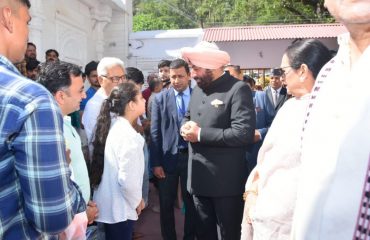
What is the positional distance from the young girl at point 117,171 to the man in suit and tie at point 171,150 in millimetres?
835

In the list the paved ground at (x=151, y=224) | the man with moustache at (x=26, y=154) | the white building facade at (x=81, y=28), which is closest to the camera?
the man with moustache at (x=26, y=154)

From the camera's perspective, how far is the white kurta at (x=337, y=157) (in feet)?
3.33

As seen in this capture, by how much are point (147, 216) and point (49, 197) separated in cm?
416

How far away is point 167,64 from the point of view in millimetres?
5988

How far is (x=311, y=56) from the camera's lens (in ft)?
6.89

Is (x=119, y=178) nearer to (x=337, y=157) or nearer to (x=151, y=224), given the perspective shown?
(x=337, y=157)

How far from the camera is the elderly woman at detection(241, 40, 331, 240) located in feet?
6.38

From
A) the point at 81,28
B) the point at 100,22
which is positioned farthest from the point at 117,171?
the point at 100,22

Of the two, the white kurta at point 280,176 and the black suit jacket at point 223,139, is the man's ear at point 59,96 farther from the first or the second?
the white kurta at point 280,176

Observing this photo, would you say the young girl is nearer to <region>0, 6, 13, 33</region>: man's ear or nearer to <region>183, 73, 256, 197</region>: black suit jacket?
<region>183, 73, 256, 197</region>: black suit jacket

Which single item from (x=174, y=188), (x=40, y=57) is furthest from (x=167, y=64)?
(x=174, y=188)

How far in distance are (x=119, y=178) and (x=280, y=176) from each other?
125 centimetres

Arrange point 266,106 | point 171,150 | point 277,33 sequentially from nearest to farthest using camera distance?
point 171,150
point 266,106
point 277,33

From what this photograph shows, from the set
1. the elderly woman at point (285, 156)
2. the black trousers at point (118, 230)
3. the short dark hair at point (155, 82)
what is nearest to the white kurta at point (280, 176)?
the elderly woman at point (285, 156)
